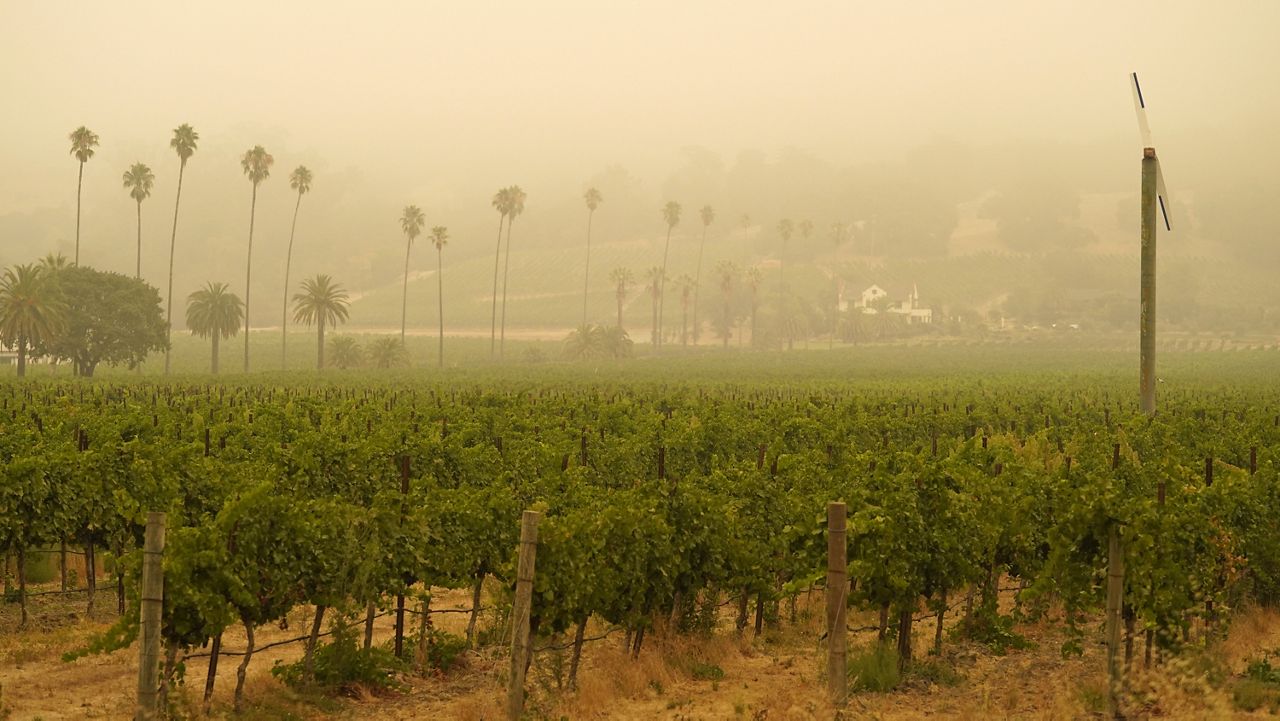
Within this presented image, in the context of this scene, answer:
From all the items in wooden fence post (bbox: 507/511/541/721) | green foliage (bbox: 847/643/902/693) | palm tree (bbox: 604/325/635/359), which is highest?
palm tree (bbox: 604/325/635/359)

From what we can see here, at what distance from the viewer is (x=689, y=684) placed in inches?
578

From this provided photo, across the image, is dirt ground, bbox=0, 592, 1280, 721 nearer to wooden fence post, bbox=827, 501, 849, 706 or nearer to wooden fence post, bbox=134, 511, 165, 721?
wooden fence post, bbox=827, 501, 849, 706

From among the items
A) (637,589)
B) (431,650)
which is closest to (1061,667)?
(637,589)

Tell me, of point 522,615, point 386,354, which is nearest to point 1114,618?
point 522,615

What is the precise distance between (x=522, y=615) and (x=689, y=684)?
3163 mm

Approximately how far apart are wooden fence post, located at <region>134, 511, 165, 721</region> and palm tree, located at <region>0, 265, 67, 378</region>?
7959 cm

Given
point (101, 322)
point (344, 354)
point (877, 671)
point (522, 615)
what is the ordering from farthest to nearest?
point (344, 354) → point (101, 322) → point (877, 671) → point (522, 615)

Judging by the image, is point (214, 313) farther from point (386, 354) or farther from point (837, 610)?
point (837, 610)

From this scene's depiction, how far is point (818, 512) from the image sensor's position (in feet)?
51.7

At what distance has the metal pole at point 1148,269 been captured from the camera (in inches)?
1230

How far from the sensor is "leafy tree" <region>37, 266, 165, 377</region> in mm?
89500

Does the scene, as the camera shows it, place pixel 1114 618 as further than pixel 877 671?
No

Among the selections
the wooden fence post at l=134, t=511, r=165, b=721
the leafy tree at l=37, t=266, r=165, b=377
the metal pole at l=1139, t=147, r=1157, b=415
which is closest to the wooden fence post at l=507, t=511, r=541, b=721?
the wooden fence post at l=134, t=511, r=165, b=721

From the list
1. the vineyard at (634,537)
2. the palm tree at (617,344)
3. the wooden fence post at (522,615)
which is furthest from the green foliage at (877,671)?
the palm tree at (617,344)
